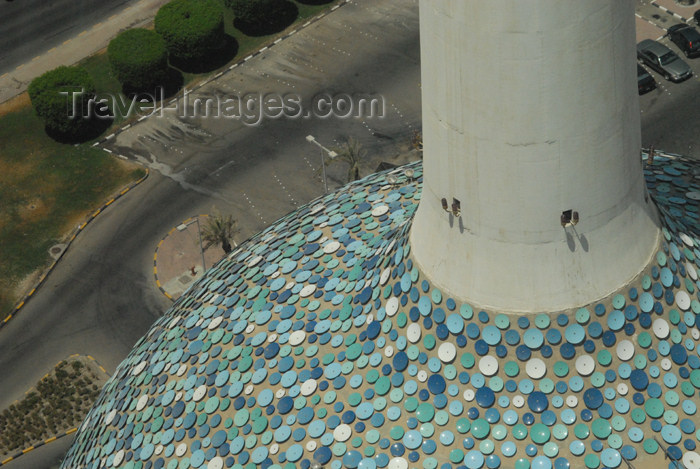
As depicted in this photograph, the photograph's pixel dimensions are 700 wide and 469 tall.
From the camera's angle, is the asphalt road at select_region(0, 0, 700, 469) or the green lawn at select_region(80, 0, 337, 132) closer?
the asphalt road at select_region(0, 0, 700, 469)

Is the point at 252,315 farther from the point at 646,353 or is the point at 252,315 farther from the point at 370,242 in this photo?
the point at 646,353

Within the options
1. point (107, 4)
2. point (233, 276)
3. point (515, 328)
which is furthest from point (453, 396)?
point (107, 4)

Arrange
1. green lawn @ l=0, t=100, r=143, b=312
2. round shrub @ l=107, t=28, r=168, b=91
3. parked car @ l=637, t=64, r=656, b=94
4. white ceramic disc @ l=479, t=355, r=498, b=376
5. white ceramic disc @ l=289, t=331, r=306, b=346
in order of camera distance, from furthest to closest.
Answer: round shrub @ l=107, t=28, r=168, b=91 < parked car @ l=637, t=64, r=656, b=94 < green lawn @ l=0, t=100, r=143, b=312 < white ceramic disc @ l=289, t=331, r=306, b=346 < white ceramic disc @ l=479, t=355, r=498, b=376

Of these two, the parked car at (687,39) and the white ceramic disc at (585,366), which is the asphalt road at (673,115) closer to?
the parked car at (687,39)

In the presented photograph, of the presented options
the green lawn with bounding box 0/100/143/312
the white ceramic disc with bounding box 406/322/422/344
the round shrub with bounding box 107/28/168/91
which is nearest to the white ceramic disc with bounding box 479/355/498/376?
the white ceramic disc with bounding box 406/322/422/344

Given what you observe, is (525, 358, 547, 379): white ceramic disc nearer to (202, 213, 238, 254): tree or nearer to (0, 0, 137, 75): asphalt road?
(202, 213, 238, 254): tree

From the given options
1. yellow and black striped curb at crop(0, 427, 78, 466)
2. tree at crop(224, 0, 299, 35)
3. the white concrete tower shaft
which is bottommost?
yellow and black striped curb at crop(0, 427, 78, 466)
